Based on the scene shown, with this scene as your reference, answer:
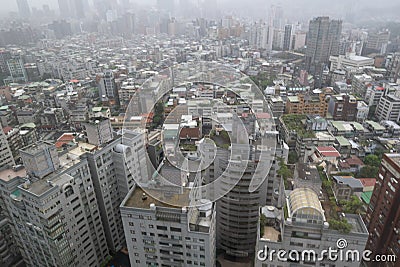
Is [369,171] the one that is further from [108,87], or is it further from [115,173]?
[108,87]

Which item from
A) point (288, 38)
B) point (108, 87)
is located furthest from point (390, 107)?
point (288, 38)

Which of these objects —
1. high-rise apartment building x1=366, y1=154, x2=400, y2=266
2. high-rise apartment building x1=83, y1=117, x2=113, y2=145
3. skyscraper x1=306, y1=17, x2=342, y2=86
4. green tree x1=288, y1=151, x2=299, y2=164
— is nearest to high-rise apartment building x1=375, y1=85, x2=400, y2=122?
green tree x1=288, y1=151, x2=299, y2=164

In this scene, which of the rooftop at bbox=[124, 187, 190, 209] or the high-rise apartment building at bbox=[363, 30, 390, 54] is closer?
the rooftop at bbox=[124, 187, 190, 209]

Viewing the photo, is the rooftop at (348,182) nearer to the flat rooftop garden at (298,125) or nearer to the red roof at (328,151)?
the red roof at (328,151)

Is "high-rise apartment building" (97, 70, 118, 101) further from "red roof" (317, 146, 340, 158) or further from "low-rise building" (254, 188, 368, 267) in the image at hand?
"low-rise building" (254, 188, 368, 267)

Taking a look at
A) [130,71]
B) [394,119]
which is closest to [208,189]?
[394,119]

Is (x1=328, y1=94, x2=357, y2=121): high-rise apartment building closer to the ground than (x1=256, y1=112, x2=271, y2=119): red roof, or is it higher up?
closer to the ground

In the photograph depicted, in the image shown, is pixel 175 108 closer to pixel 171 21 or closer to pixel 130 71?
pixel 130 71
